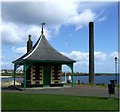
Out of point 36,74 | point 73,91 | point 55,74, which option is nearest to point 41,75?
point 36,74

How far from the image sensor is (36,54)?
31.5 meters

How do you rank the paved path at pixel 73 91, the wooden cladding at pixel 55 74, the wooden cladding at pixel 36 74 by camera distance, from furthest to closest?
1. the wooden cladding at pixel 55 74
2. the wooden cladding at pixel 36 74
3. the paved path at pixel 73 91

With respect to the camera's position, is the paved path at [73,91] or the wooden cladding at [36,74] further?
the wooden cladding at [36,74]

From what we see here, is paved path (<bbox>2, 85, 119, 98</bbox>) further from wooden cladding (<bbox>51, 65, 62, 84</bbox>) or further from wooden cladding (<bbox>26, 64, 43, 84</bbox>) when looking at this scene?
wooden cladding (<bbox>51, 65, 62, 84</bbox>)

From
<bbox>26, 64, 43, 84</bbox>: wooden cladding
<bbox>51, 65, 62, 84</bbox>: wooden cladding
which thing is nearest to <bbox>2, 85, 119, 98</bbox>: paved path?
<bbox>26, 64, 43, 84</bbox>: wooden cladding

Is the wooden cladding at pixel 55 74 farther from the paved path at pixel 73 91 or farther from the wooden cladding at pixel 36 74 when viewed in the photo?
the paved path at pixel 73 91

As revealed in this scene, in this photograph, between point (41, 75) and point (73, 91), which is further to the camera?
point (41, 75)

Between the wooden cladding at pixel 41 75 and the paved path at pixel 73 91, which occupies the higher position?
the wooden cladding at pixel 41 75

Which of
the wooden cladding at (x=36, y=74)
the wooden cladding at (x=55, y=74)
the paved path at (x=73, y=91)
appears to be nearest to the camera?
the paved path at (x=73, y=91)

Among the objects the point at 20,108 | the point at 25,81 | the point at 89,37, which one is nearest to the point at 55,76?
the point at 25,81

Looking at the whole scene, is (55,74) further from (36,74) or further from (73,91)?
(73,91)

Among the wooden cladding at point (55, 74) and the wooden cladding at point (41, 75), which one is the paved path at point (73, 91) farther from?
the wooden cladding at point (55, 74)

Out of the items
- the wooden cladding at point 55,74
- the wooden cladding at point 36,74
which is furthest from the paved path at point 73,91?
the wooden cladding at point 55,74

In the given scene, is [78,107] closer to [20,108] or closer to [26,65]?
[20,108]
